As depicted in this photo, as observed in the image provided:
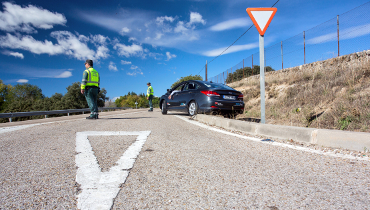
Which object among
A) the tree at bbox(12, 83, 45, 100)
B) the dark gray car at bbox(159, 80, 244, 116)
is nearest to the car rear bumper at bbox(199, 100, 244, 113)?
the dark gray car at bbox(159, 80, 244, 116)

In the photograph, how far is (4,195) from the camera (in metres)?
1.67

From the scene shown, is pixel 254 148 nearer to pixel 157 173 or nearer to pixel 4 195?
pixel 157 173

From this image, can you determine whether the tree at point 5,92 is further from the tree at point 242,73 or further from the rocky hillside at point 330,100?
the rocky hillside at point 330,100

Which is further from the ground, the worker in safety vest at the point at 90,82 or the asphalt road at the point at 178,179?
the worker in safety vest at the point at 90,82

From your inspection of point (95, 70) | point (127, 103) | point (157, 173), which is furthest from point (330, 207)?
point (127, 103)

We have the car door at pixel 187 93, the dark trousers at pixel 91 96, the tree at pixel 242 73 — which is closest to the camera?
the dark trousers at pixel 91 96

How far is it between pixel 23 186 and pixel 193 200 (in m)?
1.51

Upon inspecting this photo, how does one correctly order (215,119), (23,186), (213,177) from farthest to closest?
(215,119), (213,177), (23,186)

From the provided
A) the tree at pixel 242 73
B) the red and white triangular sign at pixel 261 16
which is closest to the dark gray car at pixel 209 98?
the red and white triangular sign at pixel 261 16

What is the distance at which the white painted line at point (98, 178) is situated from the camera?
1562mm

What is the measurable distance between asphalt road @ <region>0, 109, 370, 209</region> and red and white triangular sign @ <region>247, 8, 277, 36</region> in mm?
3276

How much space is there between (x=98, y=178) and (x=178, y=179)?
0.78m

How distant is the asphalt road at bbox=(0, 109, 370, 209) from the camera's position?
62.4 inches

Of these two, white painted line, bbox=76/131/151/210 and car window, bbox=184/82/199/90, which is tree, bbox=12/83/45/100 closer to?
car window, bbox=184/82/199/90
